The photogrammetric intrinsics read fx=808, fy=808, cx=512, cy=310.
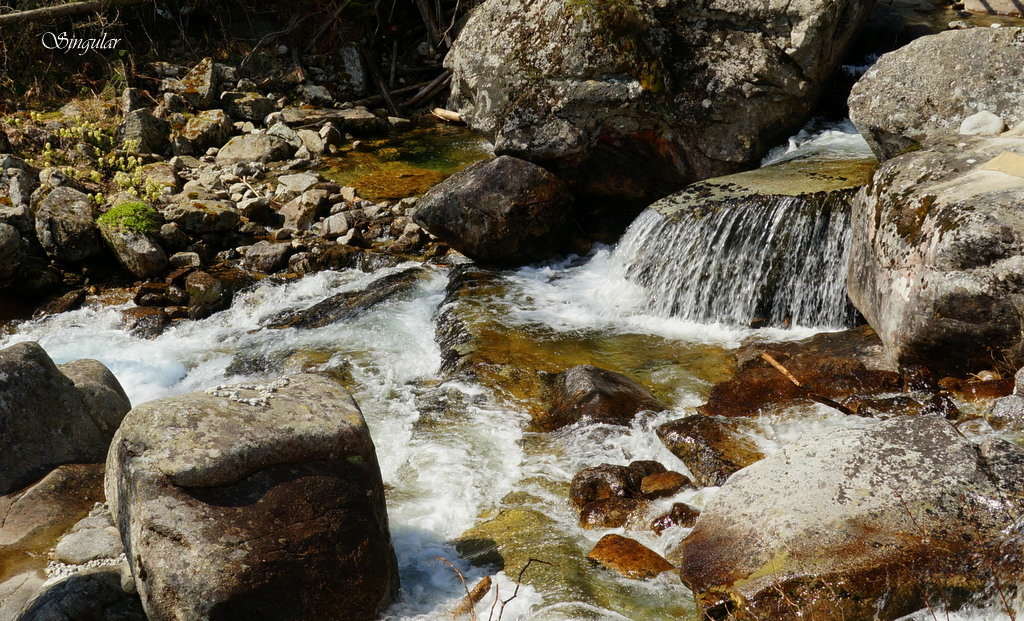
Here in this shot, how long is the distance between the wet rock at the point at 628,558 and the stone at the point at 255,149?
9711 mm

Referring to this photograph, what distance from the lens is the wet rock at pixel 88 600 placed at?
133 inches

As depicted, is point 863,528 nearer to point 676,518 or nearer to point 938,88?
point 676,518

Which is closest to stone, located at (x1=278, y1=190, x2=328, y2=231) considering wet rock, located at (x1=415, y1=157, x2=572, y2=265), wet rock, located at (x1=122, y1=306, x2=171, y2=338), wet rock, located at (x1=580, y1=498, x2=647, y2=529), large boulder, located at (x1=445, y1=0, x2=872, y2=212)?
wet rock, located at (x1=415, y1=157, x2=572, y2=265)

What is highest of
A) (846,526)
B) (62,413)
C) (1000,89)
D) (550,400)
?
(1000,89)

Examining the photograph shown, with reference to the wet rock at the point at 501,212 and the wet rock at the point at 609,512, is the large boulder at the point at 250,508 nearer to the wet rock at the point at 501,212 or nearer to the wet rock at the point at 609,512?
the wet rock at the point at 609,512

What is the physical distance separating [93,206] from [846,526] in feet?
30.8

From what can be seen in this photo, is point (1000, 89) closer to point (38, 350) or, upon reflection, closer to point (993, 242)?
point (993, 242)

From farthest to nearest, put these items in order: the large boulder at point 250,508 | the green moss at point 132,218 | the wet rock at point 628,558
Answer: the green moss at point 132,218, the wet rock at point 628,558, the large boulder at point 250,508

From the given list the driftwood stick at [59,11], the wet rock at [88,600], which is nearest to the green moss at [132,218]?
the driftwood stick at [59,11]

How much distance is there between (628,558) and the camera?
13.9ft

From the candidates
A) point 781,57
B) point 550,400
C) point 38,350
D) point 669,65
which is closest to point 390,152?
point 669,65

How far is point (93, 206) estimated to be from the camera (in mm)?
9906

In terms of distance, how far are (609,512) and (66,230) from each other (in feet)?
24.9

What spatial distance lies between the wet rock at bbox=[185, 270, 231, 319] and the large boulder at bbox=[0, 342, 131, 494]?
3747mm
